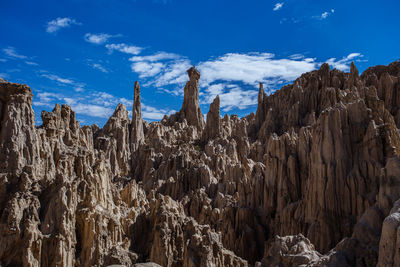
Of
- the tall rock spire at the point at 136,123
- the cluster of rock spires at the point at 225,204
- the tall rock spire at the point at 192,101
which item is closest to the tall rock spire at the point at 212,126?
the tall rock spire at the point at 192,101

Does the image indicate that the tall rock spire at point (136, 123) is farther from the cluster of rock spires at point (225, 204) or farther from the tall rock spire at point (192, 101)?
the cluster of rock spires at point (225, 204)

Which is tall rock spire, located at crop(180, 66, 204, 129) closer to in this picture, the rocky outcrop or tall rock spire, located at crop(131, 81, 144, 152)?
the rocky outcrop

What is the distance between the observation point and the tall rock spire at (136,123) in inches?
2968

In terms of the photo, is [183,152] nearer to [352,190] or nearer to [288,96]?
[288,96]

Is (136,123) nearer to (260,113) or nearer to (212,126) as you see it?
(212,126)

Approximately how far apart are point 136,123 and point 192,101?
16.0 metres

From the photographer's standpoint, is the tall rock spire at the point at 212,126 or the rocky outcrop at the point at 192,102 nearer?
the tall rock spire at the point at 212,126

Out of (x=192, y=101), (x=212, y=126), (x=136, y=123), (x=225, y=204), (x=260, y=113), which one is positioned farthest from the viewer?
(x=192, y=101)

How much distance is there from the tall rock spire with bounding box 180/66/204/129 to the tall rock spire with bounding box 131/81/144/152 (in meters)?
11.9

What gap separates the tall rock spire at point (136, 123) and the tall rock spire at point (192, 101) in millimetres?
11866

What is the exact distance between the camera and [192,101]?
3398 inches

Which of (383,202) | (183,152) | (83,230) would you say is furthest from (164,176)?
(383,202)

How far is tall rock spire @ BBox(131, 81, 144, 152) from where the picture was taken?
75.4 m

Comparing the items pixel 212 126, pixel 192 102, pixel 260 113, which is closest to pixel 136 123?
pixel 192 102
